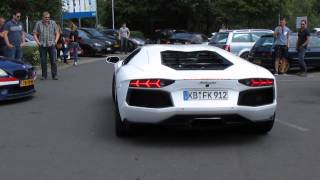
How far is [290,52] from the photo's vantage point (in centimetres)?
1809

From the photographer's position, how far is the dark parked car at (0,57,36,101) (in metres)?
10.9

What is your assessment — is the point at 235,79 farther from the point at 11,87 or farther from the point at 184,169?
the point at 11,87

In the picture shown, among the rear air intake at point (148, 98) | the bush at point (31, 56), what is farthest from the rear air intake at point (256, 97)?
the bush at point (31, 56)

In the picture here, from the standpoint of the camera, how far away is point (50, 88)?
13.9 m

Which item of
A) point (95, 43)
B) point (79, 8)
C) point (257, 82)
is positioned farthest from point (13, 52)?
point (79, 8)

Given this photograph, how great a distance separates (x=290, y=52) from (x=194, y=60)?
34.9 ft

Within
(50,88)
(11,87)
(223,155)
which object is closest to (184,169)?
(223,155)

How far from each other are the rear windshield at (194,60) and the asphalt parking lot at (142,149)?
0.92m

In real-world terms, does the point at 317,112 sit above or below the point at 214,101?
below

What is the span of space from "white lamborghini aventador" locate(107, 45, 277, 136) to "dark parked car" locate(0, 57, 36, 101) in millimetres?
4080

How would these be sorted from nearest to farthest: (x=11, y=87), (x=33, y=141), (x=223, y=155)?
(x=223, y=155)
(x=33, y=141)
(x=11, y=87)

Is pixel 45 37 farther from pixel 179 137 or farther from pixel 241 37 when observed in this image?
pixel 179 137

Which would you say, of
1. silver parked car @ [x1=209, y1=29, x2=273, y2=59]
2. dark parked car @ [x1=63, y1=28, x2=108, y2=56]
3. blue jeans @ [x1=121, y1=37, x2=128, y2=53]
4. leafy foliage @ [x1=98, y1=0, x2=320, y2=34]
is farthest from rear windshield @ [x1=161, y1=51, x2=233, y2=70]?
leafy foliage @ [x1=98, y1=0, x2=320, y2=34]

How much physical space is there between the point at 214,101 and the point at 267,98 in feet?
2.32
